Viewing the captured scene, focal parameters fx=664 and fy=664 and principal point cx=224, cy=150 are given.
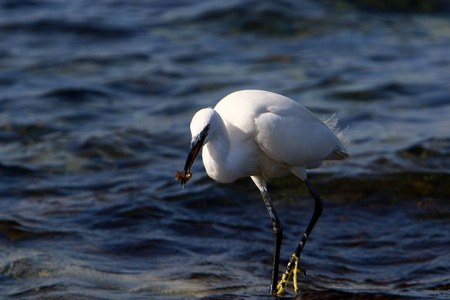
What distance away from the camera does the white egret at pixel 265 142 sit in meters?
5.19

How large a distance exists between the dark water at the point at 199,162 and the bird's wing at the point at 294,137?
1.17 meters

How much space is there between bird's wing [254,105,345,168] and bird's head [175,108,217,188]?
0.72 m

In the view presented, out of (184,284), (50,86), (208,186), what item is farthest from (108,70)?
(184,284)

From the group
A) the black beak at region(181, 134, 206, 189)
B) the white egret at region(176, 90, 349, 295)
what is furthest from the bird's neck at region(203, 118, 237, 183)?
the black beak at region(181, 134, 206, 189)

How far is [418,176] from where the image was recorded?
822cm

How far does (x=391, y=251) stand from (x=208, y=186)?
254 centimetres

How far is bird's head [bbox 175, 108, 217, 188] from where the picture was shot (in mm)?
4605

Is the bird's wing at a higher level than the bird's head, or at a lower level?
lower

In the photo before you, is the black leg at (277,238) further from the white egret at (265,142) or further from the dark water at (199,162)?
the dark water at (199,162)

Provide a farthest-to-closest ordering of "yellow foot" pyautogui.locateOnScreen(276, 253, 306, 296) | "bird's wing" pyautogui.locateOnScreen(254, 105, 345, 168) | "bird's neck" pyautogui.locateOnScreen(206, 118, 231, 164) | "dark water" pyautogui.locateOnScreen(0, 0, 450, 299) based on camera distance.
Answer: "dark water" pyautogui.locateOnScreen(0, 0, 450, 299), "yellow foot" pyautogui.locateOnScreen(276, 253, 306, 296), "bird's wing" pyautogui.locateOnScreen(254, 105, 345, 168), "bird's neck" pyautogui.locateOnScreen(206, 118, 231, 164)

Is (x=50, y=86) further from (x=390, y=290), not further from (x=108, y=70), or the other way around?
(x=390, y=290)

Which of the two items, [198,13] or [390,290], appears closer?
[390,290]

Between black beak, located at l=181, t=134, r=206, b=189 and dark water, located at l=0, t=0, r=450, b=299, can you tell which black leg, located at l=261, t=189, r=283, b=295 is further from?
black beak, located at l=181, t=134, r=206, b=189

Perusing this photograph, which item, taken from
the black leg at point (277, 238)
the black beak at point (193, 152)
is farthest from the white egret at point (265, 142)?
the black beak at point (193, 152)
